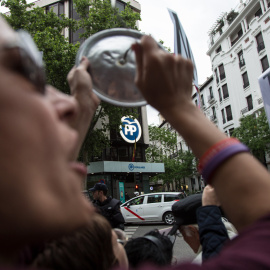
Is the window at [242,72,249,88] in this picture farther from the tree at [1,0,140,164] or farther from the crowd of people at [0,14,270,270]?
the crowd of people at [0,14,270,270]

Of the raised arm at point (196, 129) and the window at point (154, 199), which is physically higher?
the raised arm at point (196, 129)

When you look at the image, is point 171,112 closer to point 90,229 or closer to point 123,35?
point 123,35

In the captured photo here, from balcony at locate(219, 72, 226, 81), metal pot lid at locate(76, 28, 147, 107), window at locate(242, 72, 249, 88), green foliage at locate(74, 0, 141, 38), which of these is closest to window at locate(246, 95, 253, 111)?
window at locate(242, 72, 249, 88)

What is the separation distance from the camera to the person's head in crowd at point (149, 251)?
1.39 metres

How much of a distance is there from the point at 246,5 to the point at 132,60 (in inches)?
1194

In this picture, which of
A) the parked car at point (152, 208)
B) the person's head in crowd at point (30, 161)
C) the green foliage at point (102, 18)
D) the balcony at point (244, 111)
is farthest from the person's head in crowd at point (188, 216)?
the balcony at point (244, 111)

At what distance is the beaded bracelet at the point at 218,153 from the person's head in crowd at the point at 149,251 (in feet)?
3.07

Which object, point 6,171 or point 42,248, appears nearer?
point 6,171

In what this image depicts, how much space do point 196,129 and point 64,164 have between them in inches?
14.7

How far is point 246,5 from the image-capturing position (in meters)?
25.9

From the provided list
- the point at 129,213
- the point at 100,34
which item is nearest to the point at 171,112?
the point at 100,34

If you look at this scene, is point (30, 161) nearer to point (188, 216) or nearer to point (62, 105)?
point (62, 105)

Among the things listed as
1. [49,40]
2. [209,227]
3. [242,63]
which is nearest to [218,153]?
[209,227]

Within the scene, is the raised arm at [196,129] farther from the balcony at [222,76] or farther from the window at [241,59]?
the balcony at [222,76]
